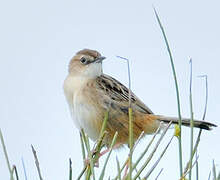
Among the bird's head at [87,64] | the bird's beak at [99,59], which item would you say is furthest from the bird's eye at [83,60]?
the bird's beak at [99,59]

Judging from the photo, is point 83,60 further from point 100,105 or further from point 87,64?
point 100,105

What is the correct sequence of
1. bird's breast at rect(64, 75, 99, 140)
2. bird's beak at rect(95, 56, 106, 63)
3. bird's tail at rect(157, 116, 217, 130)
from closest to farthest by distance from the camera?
bird's tail at rect(157, 116, 217, 130), bird's breast at rect(64, 75, 99, 140), bird's beak at rect(95, 56, 106, 63)

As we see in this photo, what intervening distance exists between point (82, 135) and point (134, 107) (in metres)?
3.23

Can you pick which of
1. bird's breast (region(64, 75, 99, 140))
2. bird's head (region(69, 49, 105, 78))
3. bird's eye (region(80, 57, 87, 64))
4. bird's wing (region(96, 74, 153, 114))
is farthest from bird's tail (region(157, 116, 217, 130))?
bird's eye (region(80, 57, 87, 64))

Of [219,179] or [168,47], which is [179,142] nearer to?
[219,179]

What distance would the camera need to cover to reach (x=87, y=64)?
6508mm

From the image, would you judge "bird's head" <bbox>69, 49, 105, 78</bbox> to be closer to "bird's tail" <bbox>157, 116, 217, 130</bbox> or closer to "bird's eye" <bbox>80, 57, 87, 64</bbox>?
"bird's eye" <bbox>80, 57, 87, 64</bbox>

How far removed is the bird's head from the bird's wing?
0.50 ft

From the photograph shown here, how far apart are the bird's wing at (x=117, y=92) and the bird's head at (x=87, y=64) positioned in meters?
0.15

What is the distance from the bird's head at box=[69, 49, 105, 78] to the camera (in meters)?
6.32

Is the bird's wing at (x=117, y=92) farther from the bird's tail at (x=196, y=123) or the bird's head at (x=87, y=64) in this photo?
the bird's tail at (x=196, y=123)

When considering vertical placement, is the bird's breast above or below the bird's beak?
below

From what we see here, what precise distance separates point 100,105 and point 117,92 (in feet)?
1.21

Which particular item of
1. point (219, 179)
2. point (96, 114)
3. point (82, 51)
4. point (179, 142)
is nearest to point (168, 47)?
point (179, 142)
